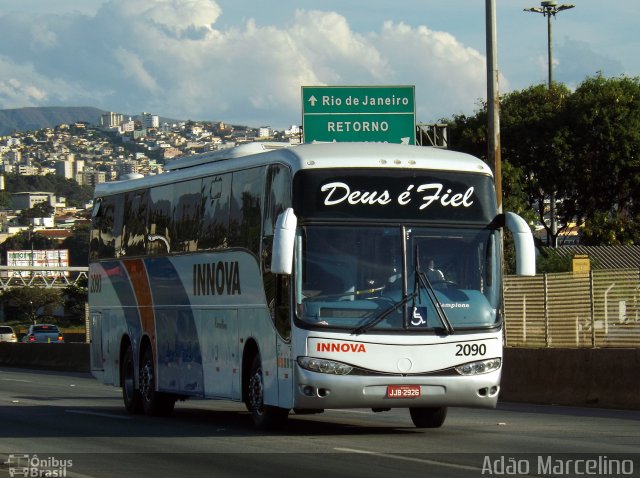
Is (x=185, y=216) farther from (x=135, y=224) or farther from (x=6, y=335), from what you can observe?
(x=6, y=335)

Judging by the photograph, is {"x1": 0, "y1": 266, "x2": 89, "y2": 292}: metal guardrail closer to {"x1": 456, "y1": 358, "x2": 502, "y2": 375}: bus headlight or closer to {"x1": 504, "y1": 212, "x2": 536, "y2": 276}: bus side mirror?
{"x1": 456, "y1": 358, "x2": 502, "y2": 375}: bus headlight

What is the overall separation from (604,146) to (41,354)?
96.4ft

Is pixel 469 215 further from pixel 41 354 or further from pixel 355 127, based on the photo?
pixel 41 354

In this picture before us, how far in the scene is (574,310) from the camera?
23297 mm

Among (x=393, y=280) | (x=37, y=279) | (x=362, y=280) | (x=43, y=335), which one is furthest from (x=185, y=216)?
(x=37, y=279)

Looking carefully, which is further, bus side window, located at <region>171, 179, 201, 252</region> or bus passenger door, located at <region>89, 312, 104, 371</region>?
bus passenger door, located at <region>89, 312, 104, 371</region>

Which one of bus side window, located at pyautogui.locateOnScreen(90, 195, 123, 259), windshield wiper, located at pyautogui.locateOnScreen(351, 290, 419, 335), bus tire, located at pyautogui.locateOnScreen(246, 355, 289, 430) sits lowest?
bus tire, located at pyautogui.locateOnScreen(246, 355, 289, 430)

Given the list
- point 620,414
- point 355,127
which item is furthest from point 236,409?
point 355,127

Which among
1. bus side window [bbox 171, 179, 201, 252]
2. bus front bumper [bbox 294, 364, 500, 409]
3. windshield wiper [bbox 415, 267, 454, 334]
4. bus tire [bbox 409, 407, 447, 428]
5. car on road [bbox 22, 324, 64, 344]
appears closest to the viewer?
bus front bumper [bbox 294, 364, 500, 409]

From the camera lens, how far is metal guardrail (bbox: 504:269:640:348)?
2172 centimetres

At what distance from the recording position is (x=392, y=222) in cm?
1542

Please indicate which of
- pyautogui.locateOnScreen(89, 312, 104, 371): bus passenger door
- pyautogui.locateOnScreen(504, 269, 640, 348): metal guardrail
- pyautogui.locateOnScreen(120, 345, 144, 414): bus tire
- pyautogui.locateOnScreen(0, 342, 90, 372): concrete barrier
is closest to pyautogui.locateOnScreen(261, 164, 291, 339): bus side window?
pyautogui.locateOnScreen(120, 345, 144, 414): bus tire

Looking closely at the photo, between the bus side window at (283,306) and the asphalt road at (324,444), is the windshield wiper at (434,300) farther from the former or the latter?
the bus side window at (283,306)

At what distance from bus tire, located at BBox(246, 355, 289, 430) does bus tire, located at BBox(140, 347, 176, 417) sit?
13.2 ft
